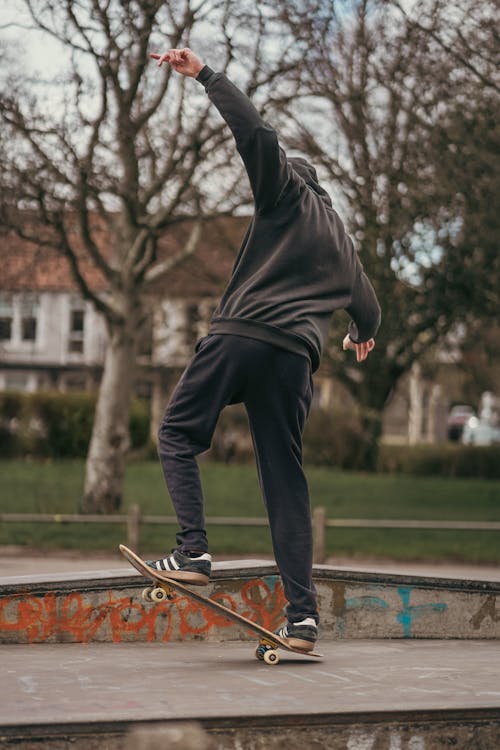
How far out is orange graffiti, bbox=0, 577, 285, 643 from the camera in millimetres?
5348

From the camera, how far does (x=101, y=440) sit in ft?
70.8

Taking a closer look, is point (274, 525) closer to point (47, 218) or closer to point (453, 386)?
point (47, 218)

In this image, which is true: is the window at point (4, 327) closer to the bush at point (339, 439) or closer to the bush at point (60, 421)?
the bush at point (339, 439)

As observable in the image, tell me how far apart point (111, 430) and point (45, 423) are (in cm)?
1876

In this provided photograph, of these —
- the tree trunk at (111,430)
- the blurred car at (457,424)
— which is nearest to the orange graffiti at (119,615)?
the tree trunk at (111,430)

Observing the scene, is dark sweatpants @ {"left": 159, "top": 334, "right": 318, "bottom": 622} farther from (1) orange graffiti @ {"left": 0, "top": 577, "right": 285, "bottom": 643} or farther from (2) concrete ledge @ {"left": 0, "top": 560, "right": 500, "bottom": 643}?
(2) concrete ledge @ {"left": 0, "top": 560, "right": 500, "bottom": 643}

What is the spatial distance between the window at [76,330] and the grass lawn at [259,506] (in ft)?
76.0

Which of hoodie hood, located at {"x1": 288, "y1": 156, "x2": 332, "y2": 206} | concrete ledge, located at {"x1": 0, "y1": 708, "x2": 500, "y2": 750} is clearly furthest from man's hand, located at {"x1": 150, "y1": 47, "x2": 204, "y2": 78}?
concrete ledge, located at {"x1": 0, "y1": 708, "x2": 500, "y2": 750}

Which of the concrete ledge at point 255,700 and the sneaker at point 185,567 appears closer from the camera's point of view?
the concrete ledge at point 255,700

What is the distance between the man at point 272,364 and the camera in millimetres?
4797

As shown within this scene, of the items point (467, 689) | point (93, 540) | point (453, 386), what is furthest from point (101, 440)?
point (453, 386)

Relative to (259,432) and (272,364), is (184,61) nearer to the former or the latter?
(272,364)

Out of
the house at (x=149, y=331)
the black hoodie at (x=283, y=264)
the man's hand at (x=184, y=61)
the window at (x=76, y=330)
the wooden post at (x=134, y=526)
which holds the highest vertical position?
the window at (x=76, y=330)

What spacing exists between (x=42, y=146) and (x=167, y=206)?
8.96 ft
